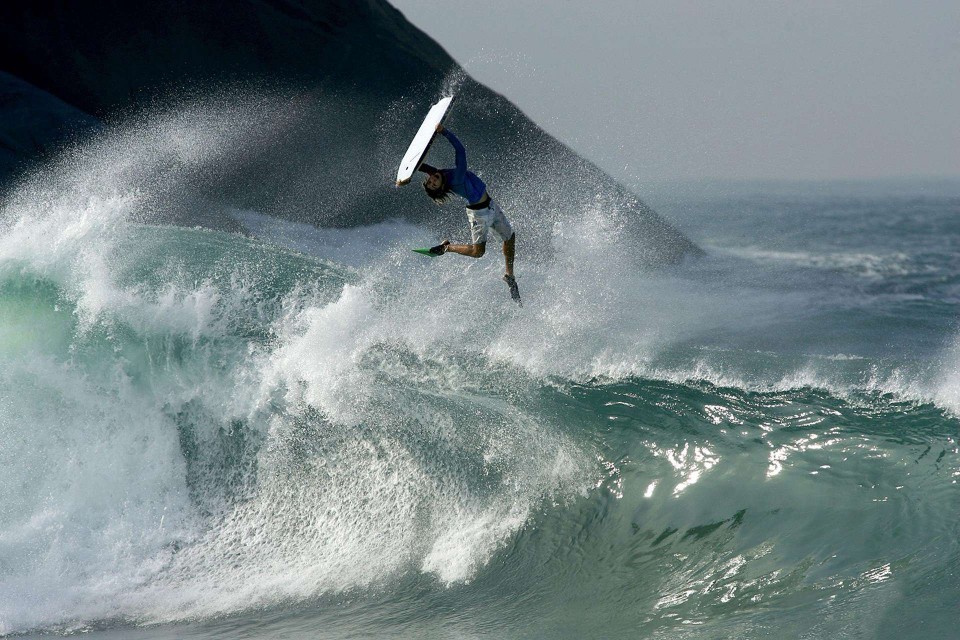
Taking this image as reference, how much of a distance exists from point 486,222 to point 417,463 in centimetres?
219

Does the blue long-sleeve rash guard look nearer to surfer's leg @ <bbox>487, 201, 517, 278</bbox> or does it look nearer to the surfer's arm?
the surfer's arm

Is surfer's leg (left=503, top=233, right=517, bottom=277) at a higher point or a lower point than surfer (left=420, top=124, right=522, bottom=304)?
lower

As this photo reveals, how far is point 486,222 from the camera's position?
7156mm

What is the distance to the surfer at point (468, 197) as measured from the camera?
22.3ft

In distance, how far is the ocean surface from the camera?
5637 millimetres

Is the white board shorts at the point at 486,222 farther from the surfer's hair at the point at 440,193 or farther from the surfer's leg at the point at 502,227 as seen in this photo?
the surfer's hair at the point at 440,193

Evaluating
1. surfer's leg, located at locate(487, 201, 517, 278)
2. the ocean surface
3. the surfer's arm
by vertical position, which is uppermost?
the surfer's arm

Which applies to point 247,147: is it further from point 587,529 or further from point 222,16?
point 587,529

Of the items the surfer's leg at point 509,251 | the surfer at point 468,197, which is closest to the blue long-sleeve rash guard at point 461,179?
the surfer at point 468,197

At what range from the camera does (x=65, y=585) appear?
6.33 metres

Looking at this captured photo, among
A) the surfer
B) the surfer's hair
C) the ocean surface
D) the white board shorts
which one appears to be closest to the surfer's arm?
the surfer

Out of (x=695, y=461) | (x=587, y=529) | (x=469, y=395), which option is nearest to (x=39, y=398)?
(x=469, y=395)

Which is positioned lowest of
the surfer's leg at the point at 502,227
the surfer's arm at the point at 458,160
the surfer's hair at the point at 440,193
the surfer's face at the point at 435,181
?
the surfer's leg at the point at 502,227

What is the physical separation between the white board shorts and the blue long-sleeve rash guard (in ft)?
0.42
